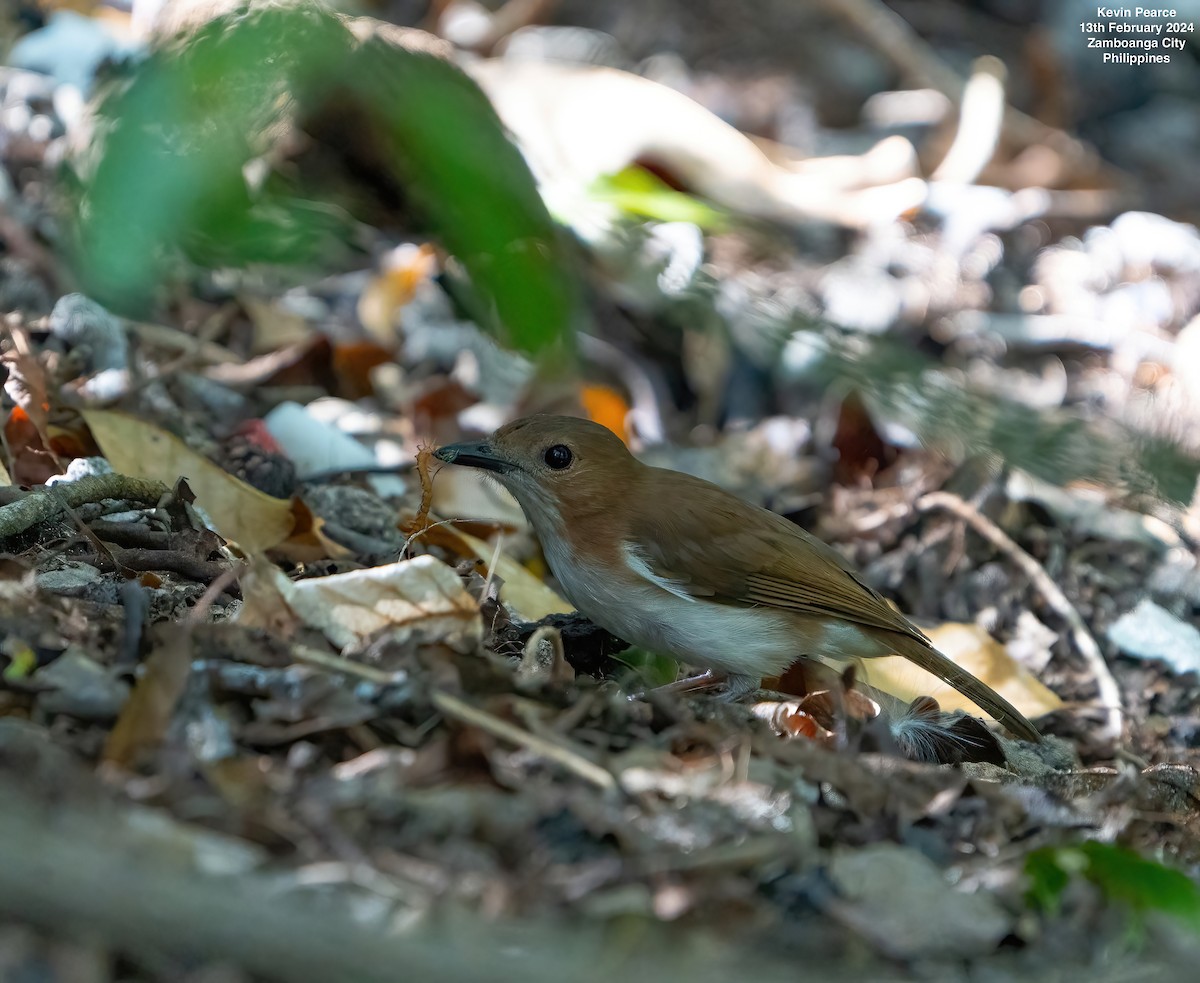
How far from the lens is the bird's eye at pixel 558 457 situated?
504 centimetres

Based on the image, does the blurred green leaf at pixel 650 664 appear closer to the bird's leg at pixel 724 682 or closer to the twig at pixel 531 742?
the bird's leg at pixel 724 682

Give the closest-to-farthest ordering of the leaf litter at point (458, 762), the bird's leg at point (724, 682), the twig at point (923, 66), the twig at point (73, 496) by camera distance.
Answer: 1. the leaf litter at point (458, 762)
2. the twig at point (73, 496)
3. the bird's leg at point (724, 682)
4. the twig at point (923, 66)

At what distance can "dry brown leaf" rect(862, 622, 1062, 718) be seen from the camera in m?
4.95

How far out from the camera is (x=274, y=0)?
1.68 m

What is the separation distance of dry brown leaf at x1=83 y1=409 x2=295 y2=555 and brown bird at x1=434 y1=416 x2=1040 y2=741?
0.65m

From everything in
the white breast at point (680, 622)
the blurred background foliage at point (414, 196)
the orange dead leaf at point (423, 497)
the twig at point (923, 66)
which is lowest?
the white breast at point (680, 622)

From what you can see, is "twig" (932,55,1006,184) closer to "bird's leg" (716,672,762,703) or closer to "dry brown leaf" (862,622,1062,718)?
"dry brown leaf" (862,622,1062,718)

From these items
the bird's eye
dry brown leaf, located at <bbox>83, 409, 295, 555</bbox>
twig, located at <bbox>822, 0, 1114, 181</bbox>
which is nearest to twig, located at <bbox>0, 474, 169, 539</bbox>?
dry brown leaf, located at <bbox>83, 409, 295, 555</bbox>

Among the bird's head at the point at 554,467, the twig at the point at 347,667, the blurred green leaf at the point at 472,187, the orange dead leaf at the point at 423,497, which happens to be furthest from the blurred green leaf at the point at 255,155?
the bird's head at the point at 554,467

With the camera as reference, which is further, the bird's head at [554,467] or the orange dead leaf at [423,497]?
the bird's head at [554,467]

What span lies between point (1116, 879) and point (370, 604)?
6.02 feet

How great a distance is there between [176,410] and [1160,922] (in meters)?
4.22

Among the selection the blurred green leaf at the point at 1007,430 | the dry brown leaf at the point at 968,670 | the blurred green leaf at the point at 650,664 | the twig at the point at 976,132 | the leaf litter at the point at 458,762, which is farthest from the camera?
the twig at the point at 976,132

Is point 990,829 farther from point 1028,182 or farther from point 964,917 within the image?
point 1028,182
